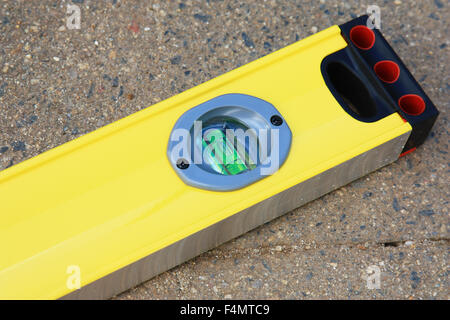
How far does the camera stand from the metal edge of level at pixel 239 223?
5.58 ft

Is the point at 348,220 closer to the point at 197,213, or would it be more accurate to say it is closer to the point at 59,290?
the point at 197,213

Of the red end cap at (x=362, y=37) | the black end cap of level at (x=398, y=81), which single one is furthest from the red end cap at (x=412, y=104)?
the red end cap at (x=362, y=37)

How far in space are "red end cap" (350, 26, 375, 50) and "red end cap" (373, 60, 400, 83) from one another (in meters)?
0.07

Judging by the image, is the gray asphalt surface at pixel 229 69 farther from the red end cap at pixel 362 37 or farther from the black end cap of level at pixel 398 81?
the red end cap at pixel 362 37

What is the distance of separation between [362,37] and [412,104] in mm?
282

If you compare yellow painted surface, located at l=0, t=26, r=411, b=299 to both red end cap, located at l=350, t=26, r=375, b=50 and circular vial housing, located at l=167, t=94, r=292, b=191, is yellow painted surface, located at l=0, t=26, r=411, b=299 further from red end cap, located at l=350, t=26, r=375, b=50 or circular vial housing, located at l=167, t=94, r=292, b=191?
red end cap, located at l=350, t=26, r=375, b=50

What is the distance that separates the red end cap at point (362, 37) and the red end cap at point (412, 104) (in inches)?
8.3

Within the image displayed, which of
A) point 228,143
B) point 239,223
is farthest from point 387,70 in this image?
point 239,223

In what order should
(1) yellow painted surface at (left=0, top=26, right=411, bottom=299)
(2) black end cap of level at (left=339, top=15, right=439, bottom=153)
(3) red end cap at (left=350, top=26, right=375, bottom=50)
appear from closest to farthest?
(1) yellow painted surface at (left=0, top=26, right=411, bottom=299), (2) black end cap of level at (left=339, top=15, right=439, bottom=153), (3) red end cap at (left=350, top=26, right=375, bottom=50)

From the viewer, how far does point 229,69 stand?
7.33 feet

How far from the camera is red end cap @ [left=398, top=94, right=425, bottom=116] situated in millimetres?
1863

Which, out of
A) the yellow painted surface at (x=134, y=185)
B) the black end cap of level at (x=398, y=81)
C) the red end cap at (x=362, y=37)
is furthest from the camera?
the red end cap at (x=362, y=37)

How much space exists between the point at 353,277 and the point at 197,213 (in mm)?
545

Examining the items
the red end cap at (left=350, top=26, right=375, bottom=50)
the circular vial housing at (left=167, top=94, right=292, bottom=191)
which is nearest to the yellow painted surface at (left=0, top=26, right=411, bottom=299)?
the circular vial housing at (left=167, top=94, right=292, bottom=191)
